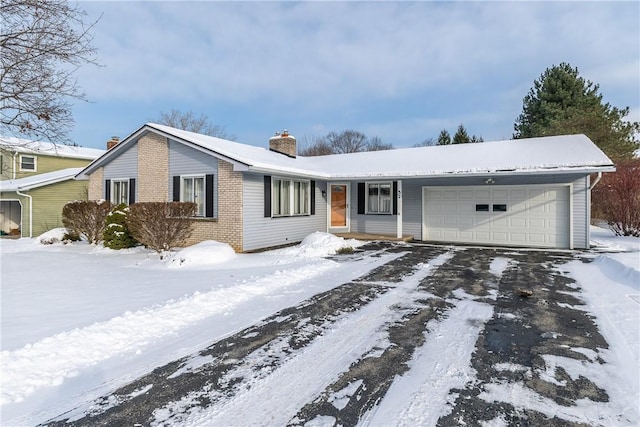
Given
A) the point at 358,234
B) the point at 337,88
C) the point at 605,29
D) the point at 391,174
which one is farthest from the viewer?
the point at 337,88

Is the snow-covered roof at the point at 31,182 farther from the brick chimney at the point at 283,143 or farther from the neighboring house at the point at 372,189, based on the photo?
the brick chimney at the point at 283,143

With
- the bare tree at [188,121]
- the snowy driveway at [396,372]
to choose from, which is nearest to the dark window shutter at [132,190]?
the snowy driveway at [396,372]

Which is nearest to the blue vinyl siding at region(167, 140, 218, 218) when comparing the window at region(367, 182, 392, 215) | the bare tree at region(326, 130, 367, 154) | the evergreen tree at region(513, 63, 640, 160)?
the window at region(367, 182, 392, 215)

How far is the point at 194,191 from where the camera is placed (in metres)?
12.1

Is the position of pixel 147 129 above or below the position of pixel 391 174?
above

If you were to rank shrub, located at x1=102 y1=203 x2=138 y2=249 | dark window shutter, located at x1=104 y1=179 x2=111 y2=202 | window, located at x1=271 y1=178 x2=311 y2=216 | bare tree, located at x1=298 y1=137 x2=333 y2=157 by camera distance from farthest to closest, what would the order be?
bare tree, located at x1=298 y1=137 x2=333 y2=157 < dark window shutter, located at x1=104 y1=179 x2=111 y2=202 < window, located at x1=271 y1=178 x2=311 y2=216 < shrub, located at x1=102 y1=203 x2=138 y2=249

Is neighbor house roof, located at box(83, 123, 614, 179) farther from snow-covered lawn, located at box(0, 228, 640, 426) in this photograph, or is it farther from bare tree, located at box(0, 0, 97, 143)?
bare tree, located at box(0, 0, 97, 143)

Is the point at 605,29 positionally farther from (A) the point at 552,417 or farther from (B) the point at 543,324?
(A) the point at 552,417

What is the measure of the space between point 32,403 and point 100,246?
10.8 meters

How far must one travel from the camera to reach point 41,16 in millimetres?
7035

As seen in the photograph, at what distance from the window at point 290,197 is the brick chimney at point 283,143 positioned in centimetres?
358

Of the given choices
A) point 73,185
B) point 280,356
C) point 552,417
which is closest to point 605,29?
point 552,417

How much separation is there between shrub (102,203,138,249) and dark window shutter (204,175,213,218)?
2.61 meters

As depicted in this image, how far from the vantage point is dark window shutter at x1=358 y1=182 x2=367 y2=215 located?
15.0 m
